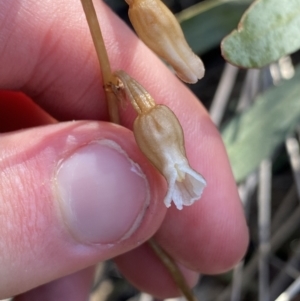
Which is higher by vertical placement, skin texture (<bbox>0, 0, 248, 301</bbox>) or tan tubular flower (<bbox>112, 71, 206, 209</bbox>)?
tan tubular flower (<bbox>112, 71, 206, 209</bbox>)

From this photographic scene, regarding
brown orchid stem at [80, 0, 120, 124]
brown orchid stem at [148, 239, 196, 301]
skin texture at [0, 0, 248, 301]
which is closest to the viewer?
brown orchid stem at [80, 0, 120, 124]

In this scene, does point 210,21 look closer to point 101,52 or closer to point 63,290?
point 101,52

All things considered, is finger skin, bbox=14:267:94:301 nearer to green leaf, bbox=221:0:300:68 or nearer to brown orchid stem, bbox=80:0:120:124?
brown orchid stem, bbox=80:0:120:124

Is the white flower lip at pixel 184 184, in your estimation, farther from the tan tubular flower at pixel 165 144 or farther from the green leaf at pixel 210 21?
the green leaf at pixel 210 21

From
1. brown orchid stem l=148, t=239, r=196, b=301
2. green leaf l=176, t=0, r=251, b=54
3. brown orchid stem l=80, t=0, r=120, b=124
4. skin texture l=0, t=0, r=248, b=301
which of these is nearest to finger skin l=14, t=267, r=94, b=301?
skin texture l=0, t=0, r=248, b=301

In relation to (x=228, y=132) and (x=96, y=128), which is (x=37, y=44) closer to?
(x=96, y=128)

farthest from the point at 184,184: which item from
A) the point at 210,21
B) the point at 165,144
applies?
the point at 210,21

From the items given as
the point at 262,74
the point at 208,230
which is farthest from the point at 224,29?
the point at 208,230
